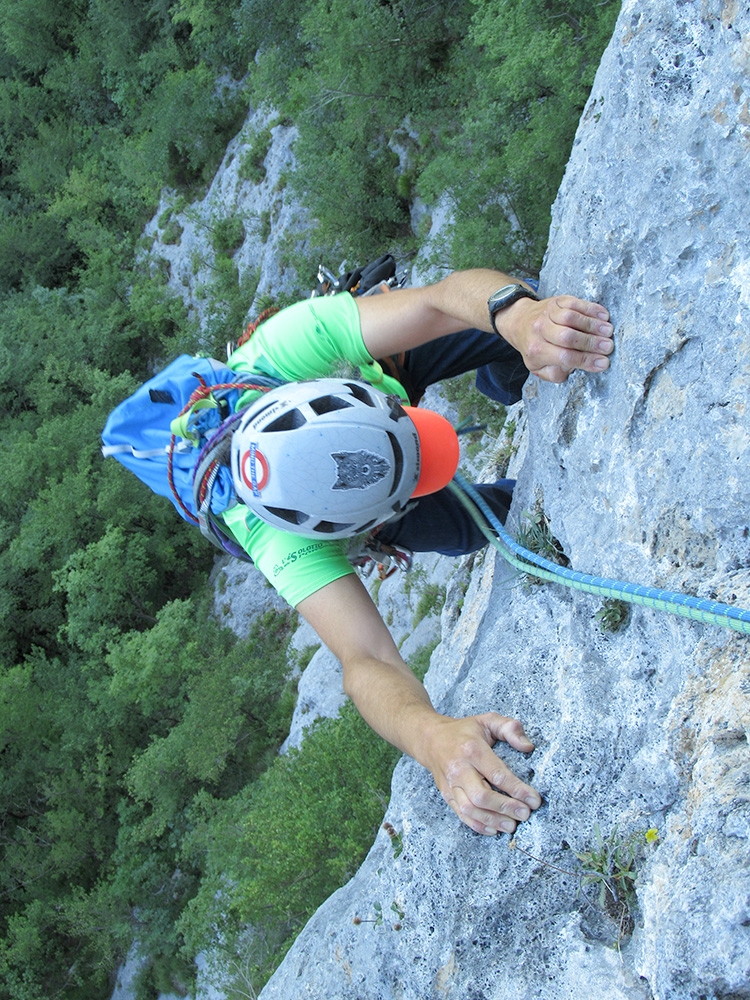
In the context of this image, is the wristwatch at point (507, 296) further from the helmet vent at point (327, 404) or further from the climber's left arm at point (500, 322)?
the helmet vent at point (327, 404)

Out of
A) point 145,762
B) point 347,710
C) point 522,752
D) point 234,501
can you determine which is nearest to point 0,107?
point 145,762

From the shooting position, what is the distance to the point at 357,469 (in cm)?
292

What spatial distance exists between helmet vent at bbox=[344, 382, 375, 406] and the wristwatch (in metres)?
0.72

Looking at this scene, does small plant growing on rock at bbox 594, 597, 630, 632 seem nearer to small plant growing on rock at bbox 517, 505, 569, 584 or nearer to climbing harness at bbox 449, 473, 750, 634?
climbing harness at bbox 449, 473, 750, 634

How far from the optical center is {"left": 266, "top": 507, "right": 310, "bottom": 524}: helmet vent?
3016mm

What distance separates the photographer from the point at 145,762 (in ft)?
41.6

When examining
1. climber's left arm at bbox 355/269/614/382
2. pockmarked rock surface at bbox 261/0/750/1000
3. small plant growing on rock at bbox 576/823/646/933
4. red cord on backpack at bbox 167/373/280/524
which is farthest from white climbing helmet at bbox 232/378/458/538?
small plant growing on rock at bbox 576/823/646/933

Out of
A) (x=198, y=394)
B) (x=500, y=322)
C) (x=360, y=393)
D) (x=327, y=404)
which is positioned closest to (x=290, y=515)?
(x=327, y=404)

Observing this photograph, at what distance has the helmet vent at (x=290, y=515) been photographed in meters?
3.02

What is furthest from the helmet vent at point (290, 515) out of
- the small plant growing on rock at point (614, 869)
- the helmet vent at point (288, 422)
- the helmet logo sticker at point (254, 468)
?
the small plant growing on rock at point (614, 869)

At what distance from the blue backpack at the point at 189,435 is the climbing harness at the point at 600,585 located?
111 centimetres

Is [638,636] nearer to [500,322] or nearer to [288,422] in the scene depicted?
[500,322]

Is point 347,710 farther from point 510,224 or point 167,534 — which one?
point 167,534

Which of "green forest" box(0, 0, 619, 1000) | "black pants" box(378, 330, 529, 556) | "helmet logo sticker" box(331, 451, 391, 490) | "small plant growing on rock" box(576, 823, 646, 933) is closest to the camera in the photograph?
"small plant growing on rock" box(576, 823, 646, 933)
